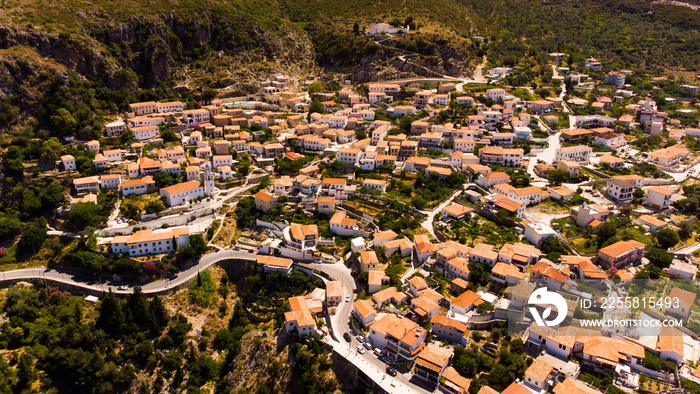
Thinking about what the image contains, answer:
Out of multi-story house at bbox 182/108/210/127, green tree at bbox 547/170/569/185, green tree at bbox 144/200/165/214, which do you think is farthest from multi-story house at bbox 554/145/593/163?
multi-story house at bbox 182/108/210/127

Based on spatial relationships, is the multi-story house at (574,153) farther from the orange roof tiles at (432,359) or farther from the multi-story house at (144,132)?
the multi-story house at (144,132)

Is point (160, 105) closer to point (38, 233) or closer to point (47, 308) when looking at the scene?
point (38, 233)

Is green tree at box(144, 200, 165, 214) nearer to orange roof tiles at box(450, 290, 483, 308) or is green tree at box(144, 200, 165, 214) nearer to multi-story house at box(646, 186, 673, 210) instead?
orange roof tiles at box(450, 290, 483, 308)

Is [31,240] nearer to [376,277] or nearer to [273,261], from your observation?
[273,261]

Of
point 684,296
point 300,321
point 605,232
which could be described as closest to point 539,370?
point 684,296

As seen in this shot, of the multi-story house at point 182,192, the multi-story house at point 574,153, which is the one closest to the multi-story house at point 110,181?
the multi-story house at point 182,192

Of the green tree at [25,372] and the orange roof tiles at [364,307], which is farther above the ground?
the orange roof tiles at [364,307]

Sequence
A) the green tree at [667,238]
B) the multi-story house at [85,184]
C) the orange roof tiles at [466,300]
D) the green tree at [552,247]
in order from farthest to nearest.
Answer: the multi-story house at [85,184]
the green tree at [667,238]
the green tree at [552,247]
the orange roof tiles at [466,300]

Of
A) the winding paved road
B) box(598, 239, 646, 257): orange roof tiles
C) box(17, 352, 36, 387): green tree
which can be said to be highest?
box(598, 239, 646, 257): orange roof tiles

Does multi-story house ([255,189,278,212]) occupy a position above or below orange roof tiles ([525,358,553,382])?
above

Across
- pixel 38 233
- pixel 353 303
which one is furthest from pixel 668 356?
pixel 38 233
